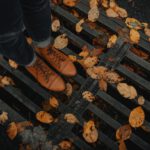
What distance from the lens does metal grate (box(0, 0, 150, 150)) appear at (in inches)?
75.4

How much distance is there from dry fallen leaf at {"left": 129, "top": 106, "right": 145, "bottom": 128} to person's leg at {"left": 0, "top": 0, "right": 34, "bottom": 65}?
771 millimetres

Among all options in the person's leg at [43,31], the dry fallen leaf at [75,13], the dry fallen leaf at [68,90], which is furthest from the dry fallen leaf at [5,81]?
the dry fallen leaf at [75,13]

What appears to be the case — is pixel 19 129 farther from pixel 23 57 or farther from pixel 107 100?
pixel 107 100

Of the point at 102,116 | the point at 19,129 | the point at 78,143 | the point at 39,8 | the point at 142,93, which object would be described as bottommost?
the point at 19,129

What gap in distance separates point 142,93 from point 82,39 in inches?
23.5

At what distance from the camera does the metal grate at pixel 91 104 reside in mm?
1914

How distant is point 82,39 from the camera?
228 centimetres

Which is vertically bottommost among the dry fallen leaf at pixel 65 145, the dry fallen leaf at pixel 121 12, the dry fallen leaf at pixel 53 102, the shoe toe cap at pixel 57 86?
the dry fallen leaf at pixel 65 145

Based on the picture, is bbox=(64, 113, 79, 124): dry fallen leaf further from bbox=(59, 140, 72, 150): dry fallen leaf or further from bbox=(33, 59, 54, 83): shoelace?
bbox=(33, 59, 54, 83): shoelace

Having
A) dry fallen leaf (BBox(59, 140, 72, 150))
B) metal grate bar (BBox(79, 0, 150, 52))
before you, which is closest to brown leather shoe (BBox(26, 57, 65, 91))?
dry fallen leaf (BBox(59, 140, 72, 150))

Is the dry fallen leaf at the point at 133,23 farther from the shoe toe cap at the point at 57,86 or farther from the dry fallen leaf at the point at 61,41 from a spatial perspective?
the shoe toe cap at the point at 57,86

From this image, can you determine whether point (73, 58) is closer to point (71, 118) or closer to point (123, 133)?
point (71, 118)

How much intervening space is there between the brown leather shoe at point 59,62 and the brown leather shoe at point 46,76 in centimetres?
5

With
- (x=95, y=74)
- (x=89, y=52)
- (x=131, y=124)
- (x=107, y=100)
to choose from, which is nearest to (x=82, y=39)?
(x=89, y=52)
